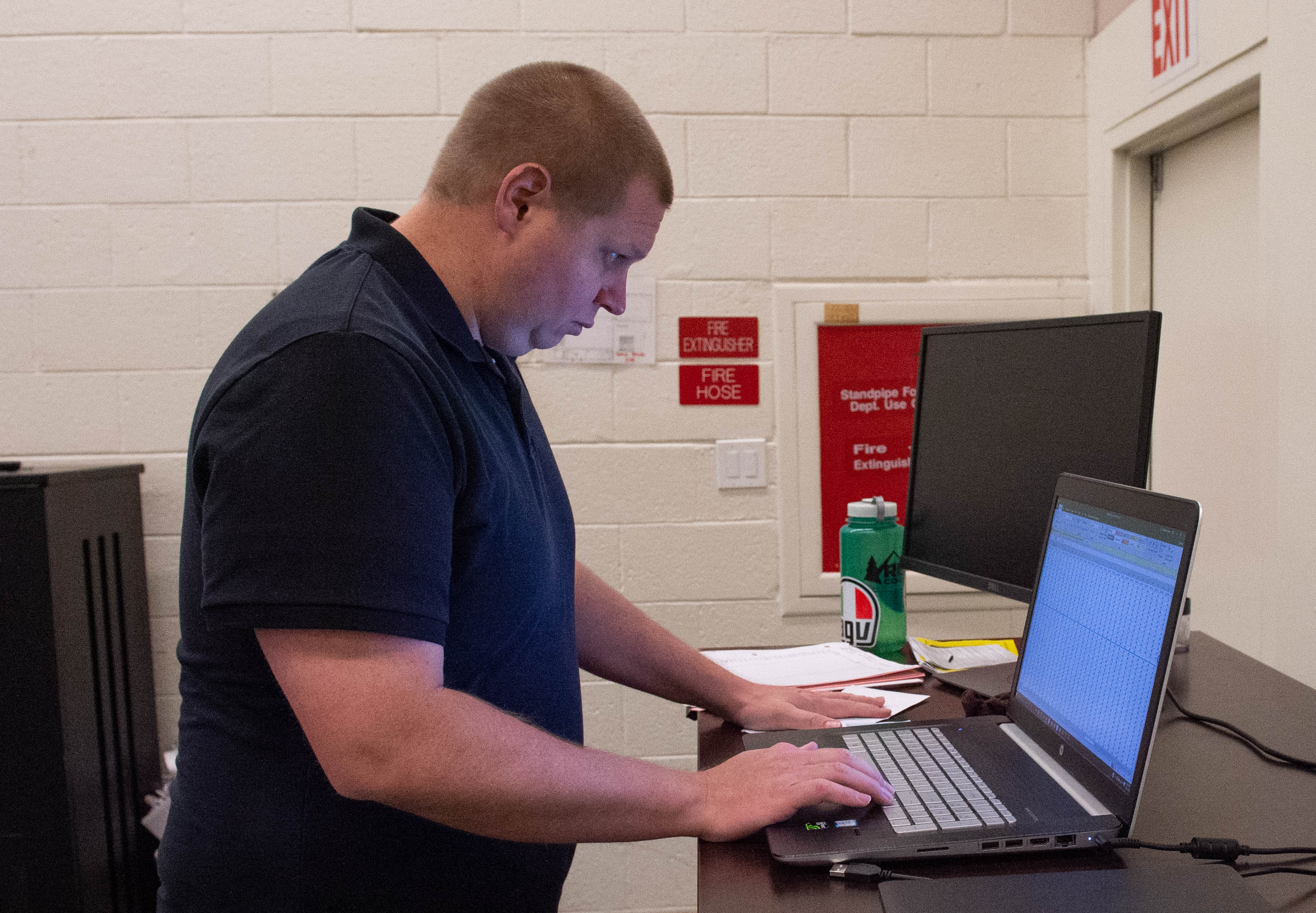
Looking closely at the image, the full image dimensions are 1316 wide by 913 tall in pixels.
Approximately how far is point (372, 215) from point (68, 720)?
1.53 metres

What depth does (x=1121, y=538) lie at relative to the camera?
88 centimetres

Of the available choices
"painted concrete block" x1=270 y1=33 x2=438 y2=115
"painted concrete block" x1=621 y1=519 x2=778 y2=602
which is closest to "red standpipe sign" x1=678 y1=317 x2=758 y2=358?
"painted concrete block" x1=621 y1=519 x2=778 y2=602

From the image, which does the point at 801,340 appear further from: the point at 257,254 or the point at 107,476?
the point at 107,476

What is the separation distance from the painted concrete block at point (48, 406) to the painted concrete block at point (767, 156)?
1.46m

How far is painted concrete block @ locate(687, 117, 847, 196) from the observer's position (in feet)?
7.79

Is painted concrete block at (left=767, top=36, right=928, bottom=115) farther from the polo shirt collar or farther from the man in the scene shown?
the polo shirt collar

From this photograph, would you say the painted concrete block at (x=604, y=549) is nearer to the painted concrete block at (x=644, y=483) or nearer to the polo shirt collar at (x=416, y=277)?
the painted concrete block at (x=644, y=483)

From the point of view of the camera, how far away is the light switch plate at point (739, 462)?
2.40 meters

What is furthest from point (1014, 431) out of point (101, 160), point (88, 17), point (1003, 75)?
point (88, 17)

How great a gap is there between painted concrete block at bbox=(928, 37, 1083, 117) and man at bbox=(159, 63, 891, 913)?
1581 mm

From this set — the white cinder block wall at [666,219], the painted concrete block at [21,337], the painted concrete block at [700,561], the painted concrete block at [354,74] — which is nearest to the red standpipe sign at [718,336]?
the white cinder block wall at [666,219]

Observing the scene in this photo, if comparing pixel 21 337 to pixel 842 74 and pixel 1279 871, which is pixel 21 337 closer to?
pixel 842 74

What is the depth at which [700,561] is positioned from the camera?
2.42 m

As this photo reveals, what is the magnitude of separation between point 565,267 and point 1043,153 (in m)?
1.78
